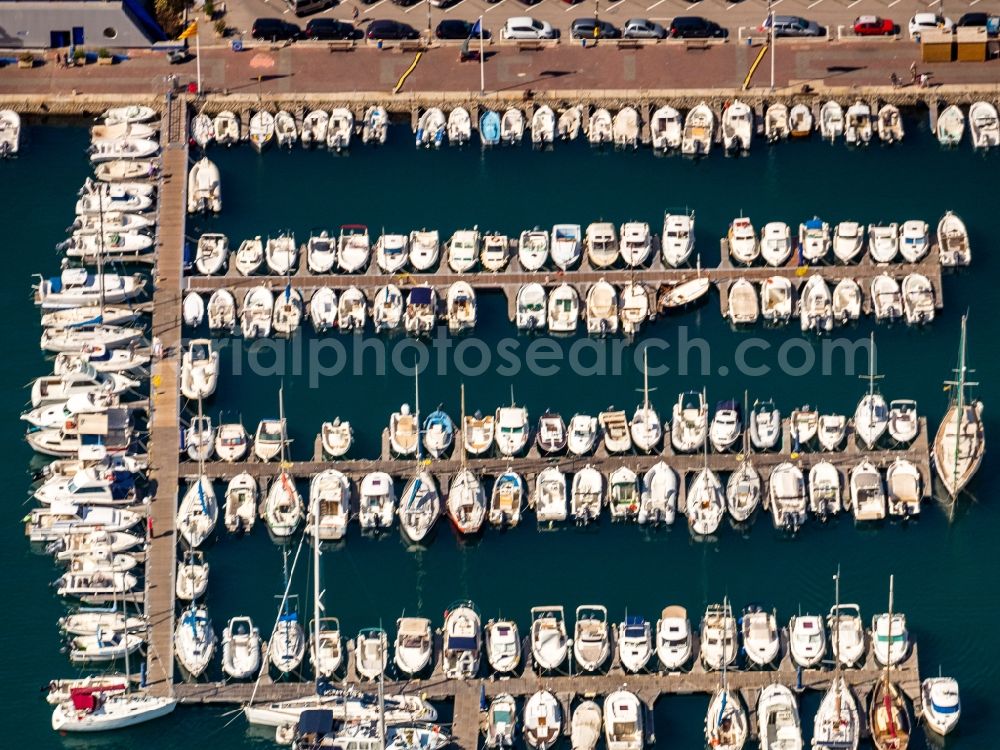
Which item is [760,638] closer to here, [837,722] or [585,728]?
[837,722]

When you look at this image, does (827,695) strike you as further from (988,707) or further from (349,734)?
(349,734)

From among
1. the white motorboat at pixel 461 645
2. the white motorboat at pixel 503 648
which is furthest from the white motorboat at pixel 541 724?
the white motorboat at pixel 461 645

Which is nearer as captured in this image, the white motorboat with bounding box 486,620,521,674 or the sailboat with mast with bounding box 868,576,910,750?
the sailboat with mast with bounding box 868,576,910,750

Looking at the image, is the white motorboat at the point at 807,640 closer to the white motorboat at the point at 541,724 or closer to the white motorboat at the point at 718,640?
the white motorboat at the point at 718,640

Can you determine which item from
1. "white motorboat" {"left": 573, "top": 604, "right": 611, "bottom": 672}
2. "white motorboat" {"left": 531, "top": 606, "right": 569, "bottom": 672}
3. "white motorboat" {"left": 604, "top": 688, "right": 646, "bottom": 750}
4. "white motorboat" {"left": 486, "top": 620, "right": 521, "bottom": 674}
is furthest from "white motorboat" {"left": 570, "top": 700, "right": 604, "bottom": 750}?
"white motorboat" {"left": 486, "top": 620, "right": 521, "bottom": 674}

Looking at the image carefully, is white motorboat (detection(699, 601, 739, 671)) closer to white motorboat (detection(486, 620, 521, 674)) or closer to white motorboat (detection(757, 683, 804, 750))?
white motorboat (detection(757, 683, 804, 750))

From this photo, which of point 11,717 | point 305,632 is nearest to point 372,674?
point 305,632
